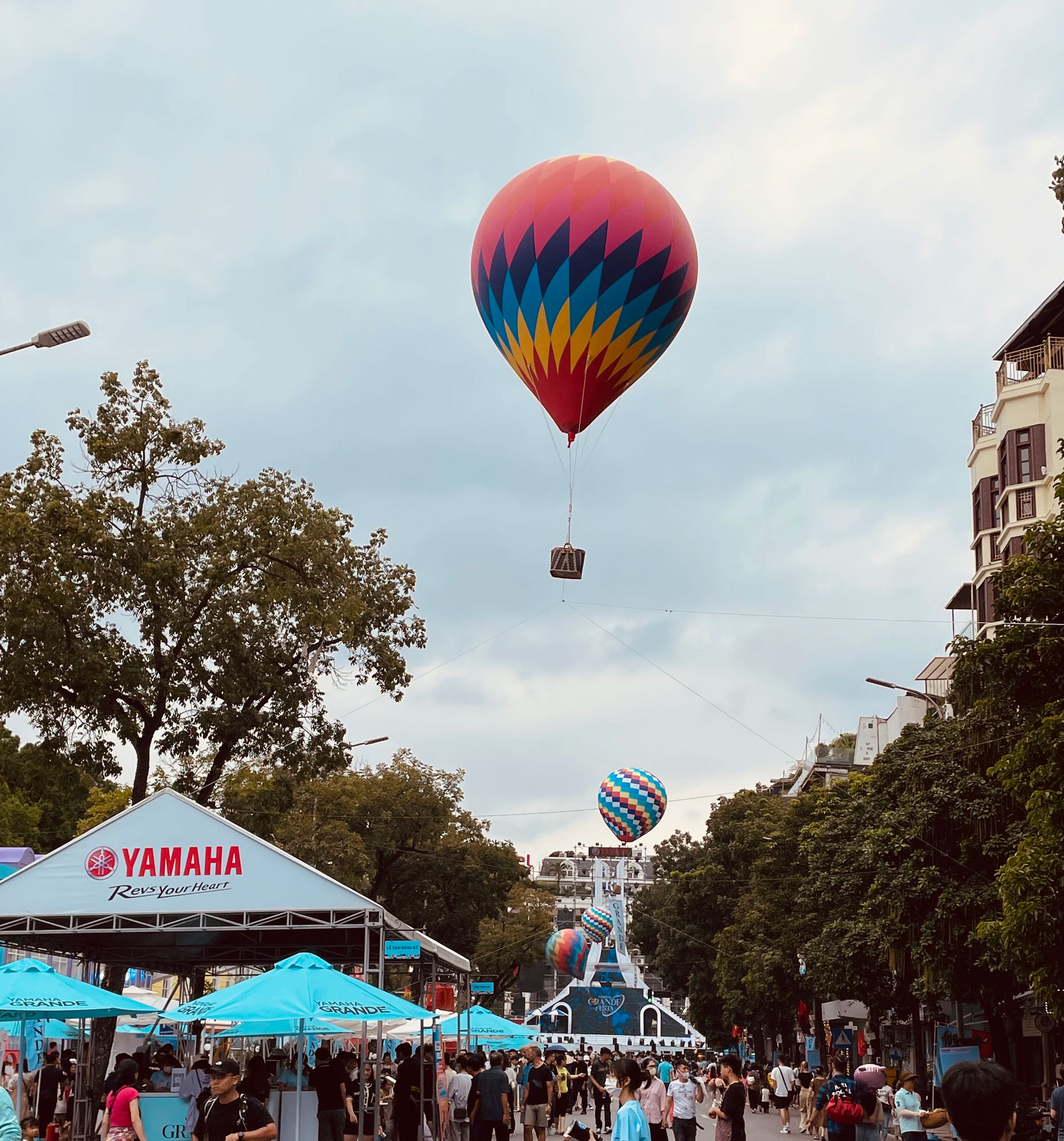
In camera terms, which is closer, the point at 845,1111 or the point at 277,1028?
the point at 845,1111

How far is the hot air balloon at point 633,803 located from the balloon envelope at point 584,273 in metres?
39.8

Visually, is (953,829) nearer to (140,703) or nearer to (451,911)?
(140,703)

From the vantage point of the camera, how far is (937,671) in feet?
185

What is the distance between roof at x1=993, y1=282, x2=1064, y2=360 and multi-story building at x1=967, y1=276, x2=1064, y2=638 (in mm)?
27

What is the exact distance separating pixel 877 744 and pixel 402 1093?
51.0 meters

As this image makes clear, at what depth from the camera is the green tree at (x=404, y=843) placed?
4956cm

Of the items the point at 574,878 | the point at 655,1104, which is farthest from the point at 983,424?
the point at 574,878

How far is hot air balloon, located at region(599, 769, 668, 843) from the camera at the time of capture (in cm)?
6138

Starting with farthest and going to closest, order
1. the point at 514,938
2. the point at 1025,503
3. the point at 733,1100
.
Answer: the point at 514,938 → the point at 1025,503 → the point at 733,1100

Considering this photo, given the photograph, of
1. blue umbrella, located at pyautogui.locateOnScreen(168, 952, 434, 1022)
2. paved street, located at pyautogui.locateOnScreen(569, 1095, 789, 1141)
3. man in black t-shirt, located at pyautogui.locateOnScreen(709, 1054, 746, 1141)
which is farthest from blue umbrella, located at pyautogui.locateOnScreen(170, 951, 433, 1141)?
paved street, located at pyautogui.locateOnScreen(569, 1095, 789, 1141)

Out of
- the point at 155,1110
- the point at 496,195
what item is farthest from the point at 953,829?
the point at 155,1110

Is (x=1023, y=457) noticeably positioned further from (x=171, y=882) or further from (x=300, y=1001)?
(x=300, y=1001)

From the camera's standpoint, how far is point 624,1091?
34.0 feet

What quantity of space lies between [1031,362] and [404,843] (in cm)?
3070
